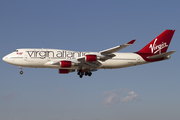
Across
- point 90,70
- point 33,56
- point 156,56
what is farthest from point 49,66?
point 156,56

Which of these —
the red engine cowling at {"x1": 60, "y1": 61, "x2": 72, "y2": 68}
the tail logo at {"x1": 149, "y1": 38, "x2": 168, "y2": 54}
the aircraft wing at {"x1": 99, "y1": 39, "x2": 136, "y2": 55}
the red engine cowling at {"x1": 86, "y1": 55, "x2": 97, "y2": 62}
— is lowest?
the red engine cowling at {"x1": 60, "y1": 61, "x2": 72, "y2": 68}

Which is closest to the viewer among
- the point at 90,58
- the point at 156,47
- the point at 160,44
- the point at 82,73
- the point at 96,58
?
the point at 90,58

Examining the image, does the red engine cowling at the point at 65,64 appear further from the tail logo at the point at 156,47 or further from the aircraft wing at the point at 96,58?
the tail logo at the point at 156,47

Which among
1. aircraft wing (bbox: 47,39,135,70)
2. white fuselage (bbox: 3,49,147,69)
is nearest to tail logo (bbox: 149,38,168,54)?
white fuselage (bbox: 3,49,147,69)

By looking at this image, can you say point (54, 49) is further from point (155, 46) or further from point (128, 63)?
point (155, 46)

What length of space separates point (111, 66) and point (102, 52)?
528 centimetres

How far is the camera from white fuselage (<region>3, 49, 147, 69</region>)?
54531 millimetres

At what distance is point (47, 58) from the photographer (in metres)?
54.7

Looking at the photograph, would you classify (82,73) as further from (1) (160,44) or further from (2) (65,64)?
(1) (160,44)

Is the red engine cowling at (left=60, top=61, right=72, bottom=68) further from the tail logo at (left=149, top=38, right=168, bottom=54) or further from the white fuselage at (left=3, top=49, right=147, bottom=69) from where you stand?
the tail logo at (left=149, top=38, right=168, bottom=54)

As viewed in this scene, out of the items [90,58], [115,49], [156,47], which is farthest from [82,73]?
[156,47]

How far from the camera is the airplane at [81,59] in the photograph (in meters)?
53.6

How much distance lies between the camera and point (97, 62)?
182ft

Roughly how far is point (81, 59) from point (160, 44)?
1666cm
